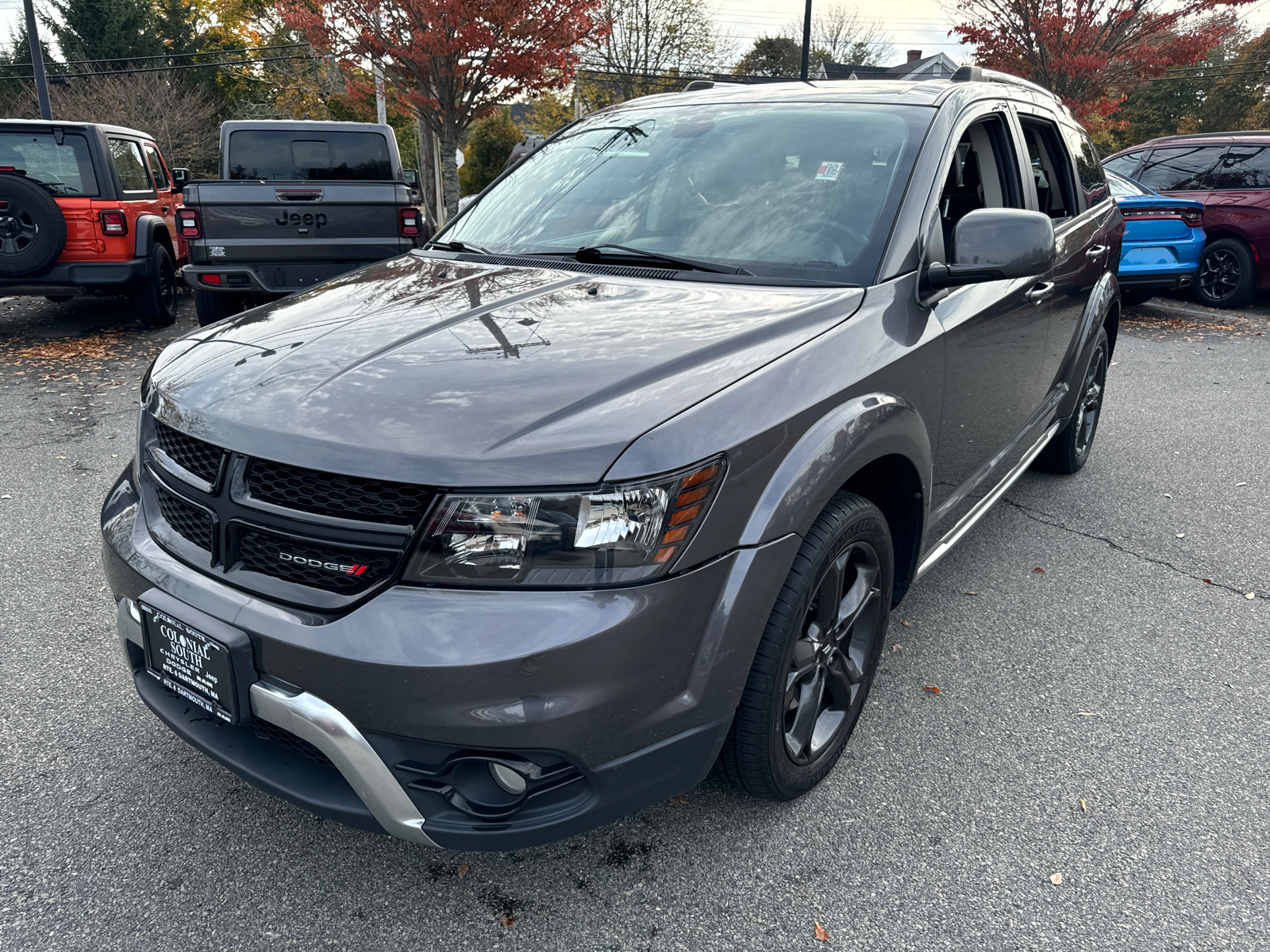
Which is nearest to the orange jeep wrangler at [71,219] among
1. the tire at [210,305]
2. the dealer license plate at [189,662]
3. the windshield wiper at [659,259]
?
the tire at [210,305]

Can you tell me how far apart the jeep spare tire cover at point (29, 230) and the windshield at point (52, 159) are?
0.44 metres

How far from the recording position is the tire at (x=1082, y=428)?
460 cm

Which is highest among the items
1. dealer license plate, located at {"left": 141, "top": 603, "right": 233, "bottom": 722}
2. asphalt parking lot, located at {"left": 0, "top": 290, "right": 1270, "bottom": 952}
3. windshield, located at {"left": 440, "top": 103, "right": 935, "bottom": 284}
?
windshield, located at {"left": 440, "top": 103, "right": 935, "bottom": 284}

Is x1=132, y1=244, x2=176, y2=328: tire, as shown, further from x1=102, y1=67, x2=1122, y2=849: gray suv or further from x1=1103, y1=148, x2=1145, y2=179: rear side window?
x1=1103, y1=148, x2=1145, y2=179: rear side window

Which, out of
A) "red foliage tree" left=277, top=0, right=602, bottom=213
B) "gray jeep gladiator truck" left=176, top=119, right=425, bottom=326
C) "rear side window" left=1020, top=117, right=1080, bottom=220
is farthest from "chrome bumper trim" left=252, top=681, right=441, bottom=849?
"red foliage tree" left=277, top=0, right=602, bottom=213

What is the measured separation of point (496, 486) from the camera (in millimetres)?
1678

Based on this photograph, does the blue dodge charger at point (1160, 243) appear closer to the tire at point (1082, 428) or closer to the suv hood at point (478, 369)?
the tire at point (1082, 428)

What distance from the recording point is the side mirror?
2473 millimetres

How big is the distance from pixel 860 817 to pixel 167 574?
178cm

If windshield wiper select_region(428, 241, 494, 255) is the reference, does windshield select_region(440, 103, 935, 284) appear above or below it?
above

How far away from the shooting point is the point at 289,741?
6.20ft

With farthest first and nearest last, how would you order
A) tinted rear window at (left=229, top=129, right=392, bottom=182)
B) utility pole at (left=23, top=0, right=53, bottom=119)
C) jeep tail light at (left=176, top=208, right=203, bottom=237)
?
utility pole at (left=23, top=0, right=53, bottom=119) < tinted rear window at (left=229, top=129, right=392, bottom=182) < jeep tail light at (left=176, top=208, right=203, bottom=237)

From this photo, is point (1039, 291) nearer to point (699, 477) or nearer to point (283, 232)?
point (699, 477)

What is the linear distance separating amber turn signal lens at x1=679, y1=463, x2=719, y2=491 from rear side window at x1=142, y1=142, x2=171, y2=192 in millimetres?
9829
